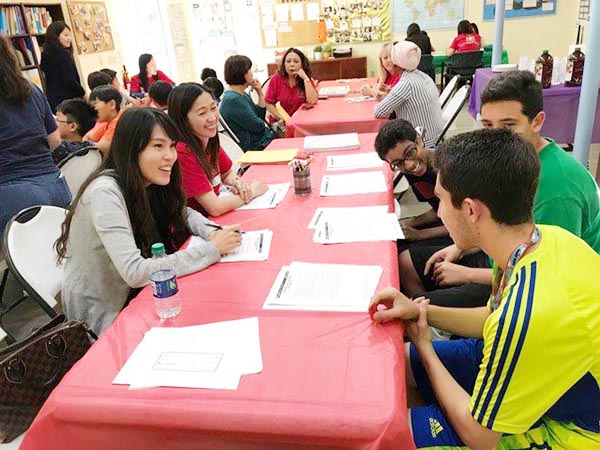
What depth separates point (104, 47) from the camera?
6.35 meters

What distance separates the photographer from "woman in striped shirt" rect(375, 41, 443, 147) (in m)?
3.07

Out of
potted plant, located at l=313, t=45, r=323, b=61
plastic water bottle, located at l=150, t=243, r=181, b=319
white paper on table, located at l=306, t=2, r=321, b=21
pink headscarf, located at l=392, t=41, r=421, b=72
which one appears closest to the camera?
plastic water bottle, located at l=150, t=243, r=181, b=319

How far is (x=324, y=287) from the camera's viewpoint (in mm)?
1245

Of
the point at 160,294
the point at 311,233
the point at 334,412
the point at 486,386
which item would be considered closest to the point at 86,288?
the point at 160,294

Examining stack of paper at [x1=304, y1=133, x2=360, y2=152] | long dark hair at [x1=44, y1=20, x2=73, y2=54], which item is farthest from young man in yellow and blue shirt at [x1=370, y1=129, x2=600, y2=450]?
long dark hair at [x1=44, y1=20, x2=73, y2=54]

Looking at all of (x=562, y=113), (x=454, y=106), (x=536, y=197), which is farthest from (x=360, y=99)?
(x=536, y=197)

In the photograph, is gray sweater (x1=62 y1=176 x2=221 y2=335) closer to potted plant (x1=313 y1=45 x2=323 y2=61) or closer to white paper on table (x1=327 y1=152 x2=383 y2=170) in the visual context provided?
white paper on table (x1=327 y1=152 x2=383 y2=170)

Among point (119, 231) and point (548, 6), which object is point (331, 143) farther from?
point (548, 6)

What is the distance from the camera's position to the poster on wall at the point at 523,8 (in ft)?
23.8

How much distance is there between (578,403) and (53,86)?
16.5ft

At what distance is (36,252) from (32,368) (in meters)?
0.59

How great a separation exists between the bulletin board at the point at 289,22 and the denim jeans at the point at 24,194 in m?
6.09

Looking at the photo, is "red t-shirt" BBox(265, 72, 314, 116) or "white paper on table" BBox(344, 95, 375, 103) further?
"red t-shirt" BBox(265, 72, 314, 116)

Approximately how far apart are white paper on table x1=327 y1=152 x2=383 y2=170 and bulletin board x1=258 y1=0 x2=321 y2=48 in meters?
5.90
